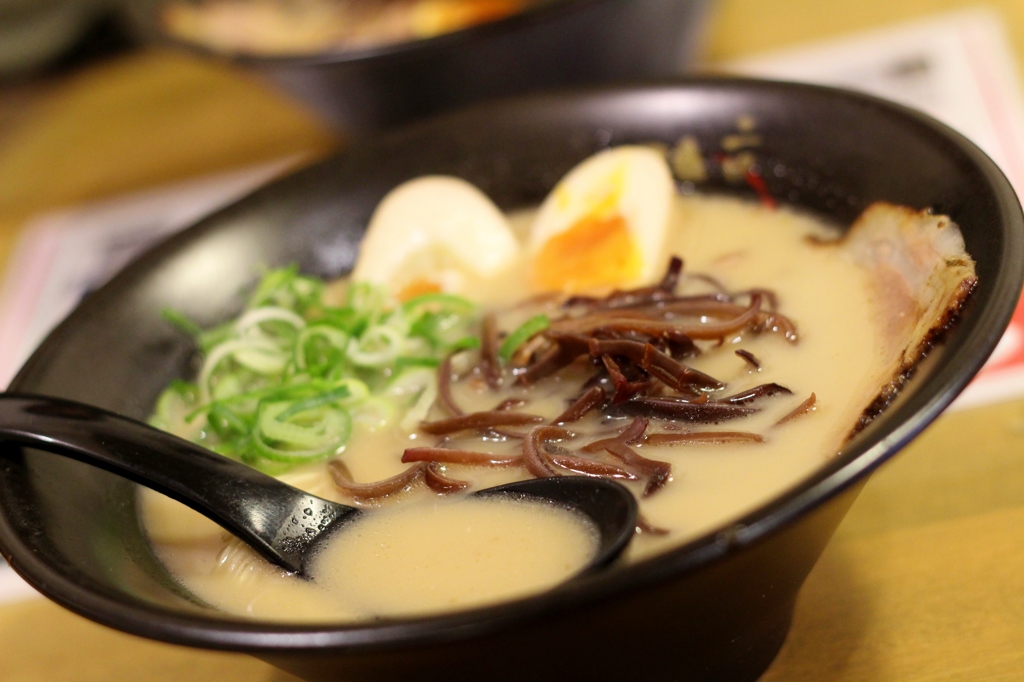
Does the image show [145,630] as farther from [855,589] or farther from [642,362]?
[855,589]

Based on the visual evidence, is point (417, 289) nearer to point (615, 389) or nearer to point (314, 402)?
point (314, 402)

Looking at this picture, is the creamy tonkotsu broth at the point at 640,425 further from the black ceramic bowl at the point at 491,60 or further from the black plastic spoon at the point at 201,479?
the black ceramic bowl at the point at 491,60

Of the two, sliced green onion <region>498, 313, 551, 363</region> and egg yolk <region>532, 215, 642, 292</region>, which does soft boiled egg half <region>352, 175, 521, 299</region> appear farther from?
sliced green onion <region>498, 313, 551, 363</region>

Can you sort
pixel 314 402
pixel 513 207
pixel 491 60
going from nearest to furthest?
pixel 314 402 → pixel 513 207 → pixel 491 60

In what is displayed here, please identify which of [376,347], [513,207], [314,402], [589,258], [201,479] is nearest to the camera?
[201,479]

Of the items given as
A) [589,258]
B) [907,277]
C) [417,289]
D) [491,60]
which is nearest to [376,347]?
[417,289]

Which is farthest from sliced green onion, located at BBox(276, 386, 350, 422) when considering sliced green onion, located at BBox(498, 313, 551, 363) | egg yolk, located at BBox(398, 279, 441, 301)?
egg yolk, located at BBox(398, 279, 441, 301)

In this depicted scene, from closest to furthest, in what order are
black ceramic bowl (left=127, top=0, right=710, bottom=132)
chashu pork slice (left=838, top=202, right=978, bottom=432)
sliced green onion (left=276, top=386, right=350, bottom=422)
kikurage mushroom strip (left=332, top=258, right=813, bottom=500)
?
chashu pork slice (left=838, top=202, right=978, bottom=432) < kikurage mushroom strip (left=332, top=258, right=813, bottom=500) < sliced green onion (left=276, top=386, right=350, bottom=422) < black ceramic bowl (left=127, top=0, right=710, bottom=132)
